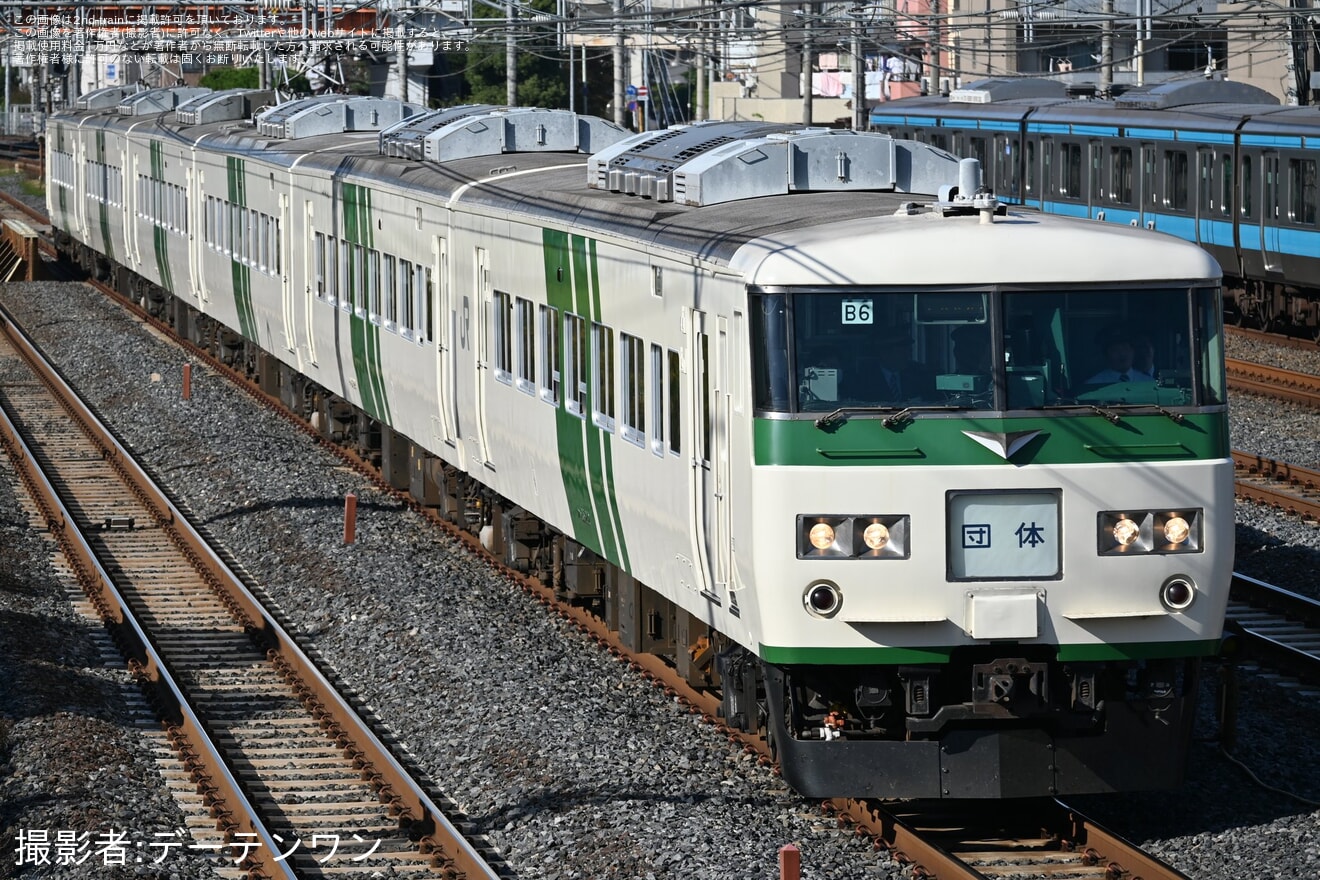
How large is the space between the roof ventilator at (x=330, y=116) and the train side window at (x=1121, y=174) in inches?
366

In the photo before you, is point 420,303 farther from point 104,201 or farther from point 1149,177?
point 104,201

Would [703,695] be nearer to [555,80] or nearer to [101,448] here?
[101,448]

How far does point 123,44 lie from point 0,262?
569cm

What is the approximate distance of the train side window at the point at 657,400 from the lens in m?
10.1

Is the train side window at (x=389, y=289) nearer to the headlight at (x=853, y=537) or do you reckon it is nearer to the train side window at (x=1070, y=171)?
the headlight at (x=853, y=537)

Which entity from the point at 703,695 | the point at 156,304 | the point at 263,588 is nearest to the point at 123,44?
the point at 156,304

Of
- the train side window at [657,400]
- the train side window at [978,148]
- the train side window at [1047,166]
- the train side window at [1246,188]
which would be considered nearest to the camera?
the train side window at [657,400]

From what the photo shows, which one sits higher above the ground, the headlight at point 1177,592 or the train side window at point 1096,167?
the train side window at point 1096,167

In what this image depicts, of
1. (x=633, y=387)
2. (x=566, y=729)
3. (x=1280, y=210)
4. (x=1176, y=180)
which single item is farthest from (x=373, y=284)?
(x=1176, y=180)

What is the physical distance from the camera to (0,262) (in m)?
38.2

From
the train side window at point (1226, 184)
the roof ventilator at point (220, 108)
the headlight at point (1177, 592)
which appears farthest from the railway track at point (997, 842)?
the roof ventilator at point (220, 108)

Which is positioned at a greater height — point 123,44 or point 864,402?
point 123,44

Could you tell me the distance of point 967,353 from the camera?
850 cm

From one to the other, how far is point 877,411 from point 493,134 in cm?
867
